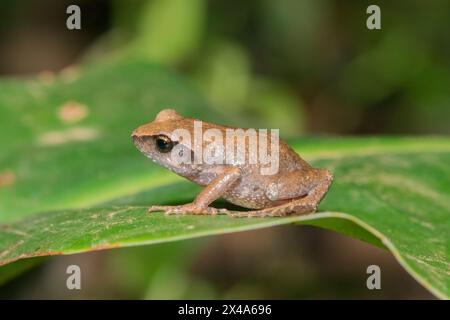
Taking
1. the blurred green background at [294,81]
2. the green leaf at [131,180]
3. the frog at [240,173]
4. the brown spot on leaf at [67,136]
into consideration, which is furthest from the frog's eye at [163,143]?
the blurred green background at [294,81]

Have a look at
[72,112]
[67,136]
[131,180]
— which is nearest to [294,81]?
[72,112]

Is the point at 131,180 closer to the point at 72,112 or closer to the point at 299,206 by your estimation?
the point at 72,112

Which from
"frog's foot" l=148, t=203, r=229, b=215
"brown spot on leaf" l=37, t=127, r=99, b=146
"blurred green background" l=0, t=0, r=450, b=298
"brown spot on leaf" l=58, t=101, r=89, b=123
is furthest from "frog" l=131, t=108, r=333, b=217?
"blurred green background" l=0, t=0, r=450, b=298

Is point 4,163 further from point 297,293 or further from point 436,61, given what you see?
point 436,61

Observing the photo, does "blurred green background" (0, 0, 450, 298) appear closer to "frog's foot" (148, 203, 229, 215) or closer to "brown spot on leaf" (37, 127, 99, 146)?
"brown spot on leaf" (37, 127, 99, 146)

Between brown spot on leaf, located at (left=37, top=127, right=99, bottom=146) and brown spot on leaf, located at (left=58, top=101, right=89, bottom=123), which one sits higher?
brown spot on leaf, located at (left=58, top=101, right=89, bottom=123)

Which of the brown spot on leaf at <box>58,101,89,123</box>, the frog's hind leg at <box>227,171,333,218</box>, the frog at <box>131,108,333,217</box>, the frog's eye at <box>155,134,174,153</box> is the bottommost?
the frog's hind leg at <box>227,171,333,218</box>

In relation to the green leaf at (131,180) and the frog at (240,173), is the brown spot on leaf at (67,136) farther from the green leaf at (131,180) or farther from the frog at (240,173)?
the frog at (240,173)
